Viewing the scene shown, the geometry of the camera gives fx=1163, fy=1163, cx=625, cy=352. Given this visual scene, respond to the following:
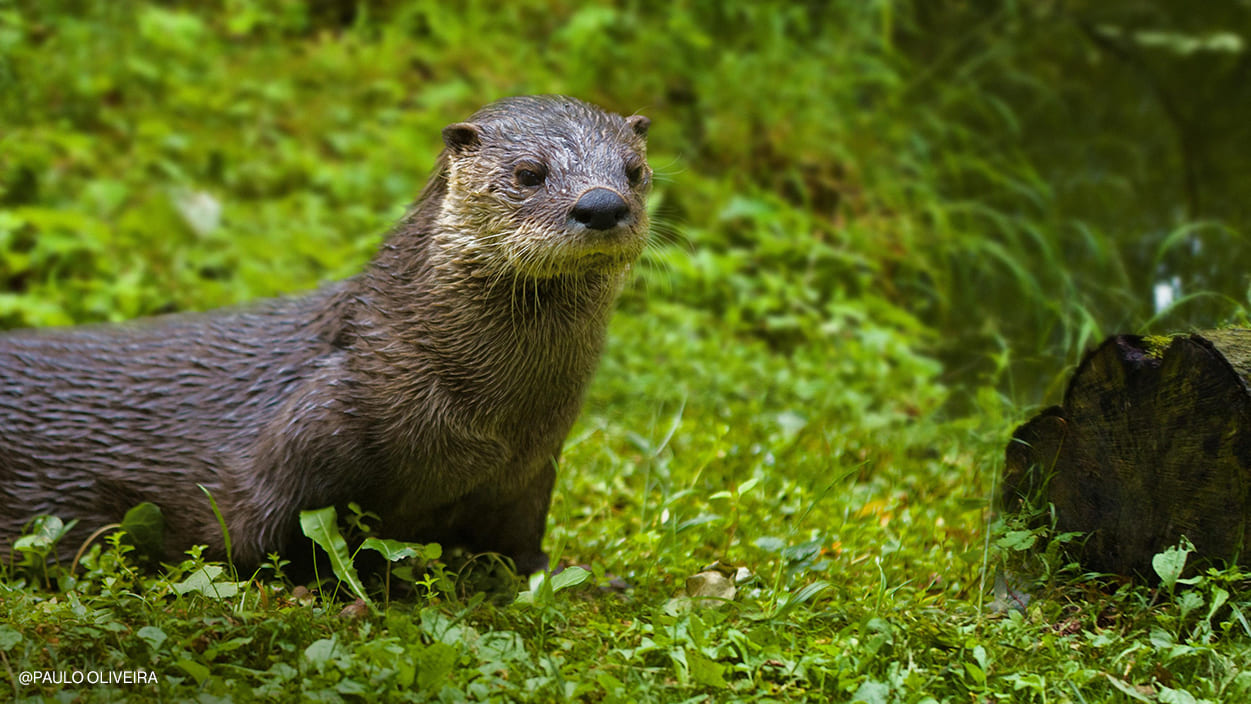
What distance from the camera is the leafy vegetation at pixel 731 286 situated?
2.36 metres

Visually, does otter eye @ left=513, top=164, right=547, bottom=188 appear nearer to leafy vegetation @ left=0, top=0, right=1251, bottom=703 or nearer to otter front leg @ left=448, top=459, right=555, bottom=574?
otter front leg @ left=448, top=459, right=555, bottom=574

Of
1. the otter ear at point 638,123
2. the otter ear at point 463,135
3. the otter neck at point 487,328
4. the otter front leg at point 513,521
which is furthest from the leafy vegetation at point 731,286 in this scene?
the otter ear at point 463,135

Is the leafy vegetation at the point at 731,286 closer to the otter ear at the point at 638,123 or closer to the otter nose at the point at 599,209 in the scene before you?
the otter ear at the point at 638,123

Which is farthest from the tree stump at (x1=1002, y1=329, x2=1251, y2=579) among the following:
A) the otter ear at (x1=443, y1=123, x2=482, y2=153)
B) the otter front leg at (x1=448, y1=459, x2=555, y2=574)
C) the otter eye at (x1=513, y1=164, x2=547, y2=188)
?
the otter ear at (x1=443, y1=123, x2=482, y2=153)

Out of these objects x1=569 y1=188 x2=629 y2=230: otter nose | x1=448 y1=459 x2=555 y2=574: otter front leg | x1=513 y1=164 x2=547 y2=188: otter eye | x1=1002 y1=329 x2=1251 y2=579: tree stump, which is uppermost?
x1=513 y1=164 x2=547 y2=188: otter eye

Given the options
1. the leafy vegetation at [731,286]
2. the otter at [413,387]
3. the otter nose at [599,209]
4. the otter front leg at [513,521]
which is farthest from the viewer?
the otter front leg at [513,521]

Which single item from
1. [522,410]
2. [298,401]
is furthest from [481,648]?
[298,401]

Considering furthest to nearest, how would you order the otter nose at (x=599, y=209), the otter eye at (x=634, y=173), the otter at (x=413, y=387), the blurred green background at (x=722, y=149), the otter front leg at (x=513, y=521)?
the blurred green background at (x=722, y=149) < the otter front leg at (x=513, y=521) < the otter eye at (x=634, y=173) < the otter at (x=413, y=387) < the otter nose at (x=599, y=209)

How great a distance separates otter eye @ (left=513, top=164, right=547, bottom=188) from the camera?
287 cm

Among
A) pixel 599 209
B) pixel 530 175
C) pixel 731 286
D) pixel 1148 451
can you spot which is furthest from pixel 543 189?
pixel 731 286

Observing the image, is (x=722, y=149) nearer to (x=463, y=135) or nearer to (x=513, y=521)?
(x=463, y=135)

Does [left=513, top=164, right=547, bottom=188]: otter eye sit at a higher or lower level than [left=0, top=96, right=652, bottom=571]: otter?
higher

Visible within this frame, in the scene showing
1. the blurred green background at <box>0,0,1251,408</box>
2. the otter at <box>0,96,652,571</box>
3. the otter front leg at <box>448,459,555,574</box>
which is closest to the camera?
the otter at <box>0,96,652,571</box>

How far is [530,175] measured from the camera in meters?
2.87
